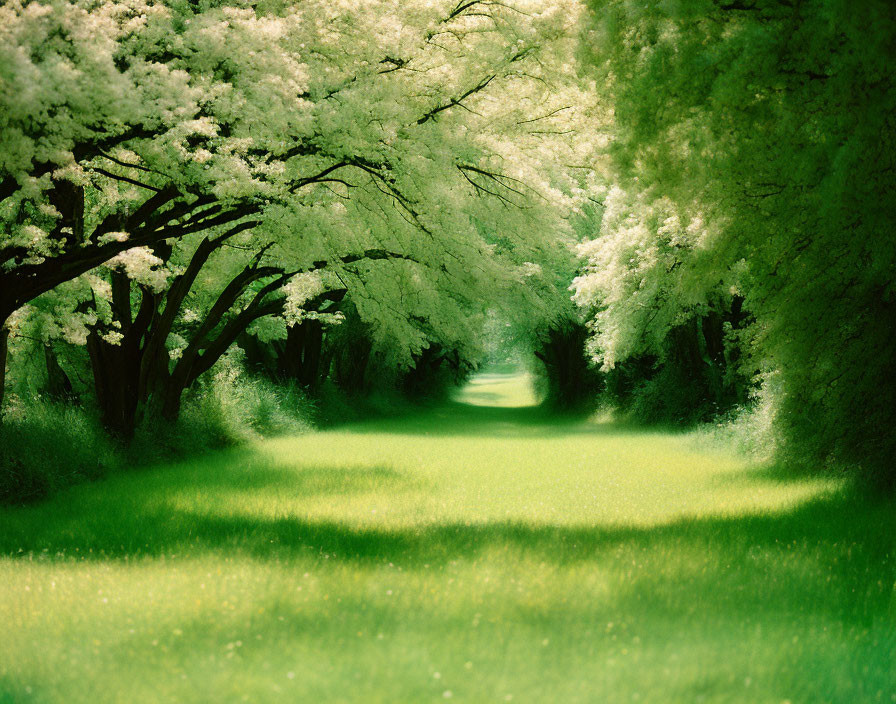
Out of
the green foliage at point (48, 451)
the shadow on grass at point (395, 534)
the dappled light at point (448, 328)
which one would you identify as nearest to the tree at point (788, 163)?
the dappled light at point (448, 328)

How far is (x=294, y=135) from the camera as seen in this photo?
422 inches

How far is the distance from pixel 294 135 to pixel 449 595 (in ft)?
21.8

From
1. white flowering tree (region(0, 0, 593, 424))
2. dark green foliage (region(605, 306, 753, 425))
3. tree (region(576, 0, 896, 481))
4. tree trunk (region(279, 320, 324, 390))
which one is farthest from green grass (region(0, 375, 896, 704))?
tree trunk (region(279, 320, 324, 390))

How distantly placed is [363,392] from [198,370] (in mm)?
19086

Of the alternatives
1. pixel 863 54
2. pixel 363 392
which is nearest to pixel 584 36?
pixel 863 54

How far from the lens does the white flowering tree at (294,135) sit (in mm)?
8477

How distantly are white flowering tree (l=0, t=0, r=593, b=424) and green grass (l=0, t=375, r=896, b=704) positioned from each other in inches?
158

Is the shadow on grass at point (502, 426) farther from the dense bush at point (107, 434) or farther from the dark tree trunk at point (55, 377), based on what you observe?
the dark tree trunk at point (55, 377)

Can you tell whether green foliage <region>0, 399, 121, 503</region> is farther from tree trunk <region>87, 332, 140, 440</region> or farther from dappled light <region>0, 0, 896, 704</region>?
tree trunk <region>87, 332, 140, 440</region>

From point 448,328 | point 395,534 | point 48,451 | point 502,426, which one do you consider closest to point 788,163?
point 395,534

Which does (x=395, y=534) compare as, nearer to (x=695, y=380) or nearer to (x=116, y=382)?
(x=116, y=382)

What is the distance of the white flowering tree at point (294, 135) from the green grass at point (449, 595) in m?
4.02

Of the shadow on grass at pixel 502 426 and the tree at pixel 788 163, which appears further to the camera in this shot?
the shadow on grass at pixel 502 426

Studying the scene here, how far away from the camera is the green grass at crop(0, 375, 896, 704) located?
202 inches
